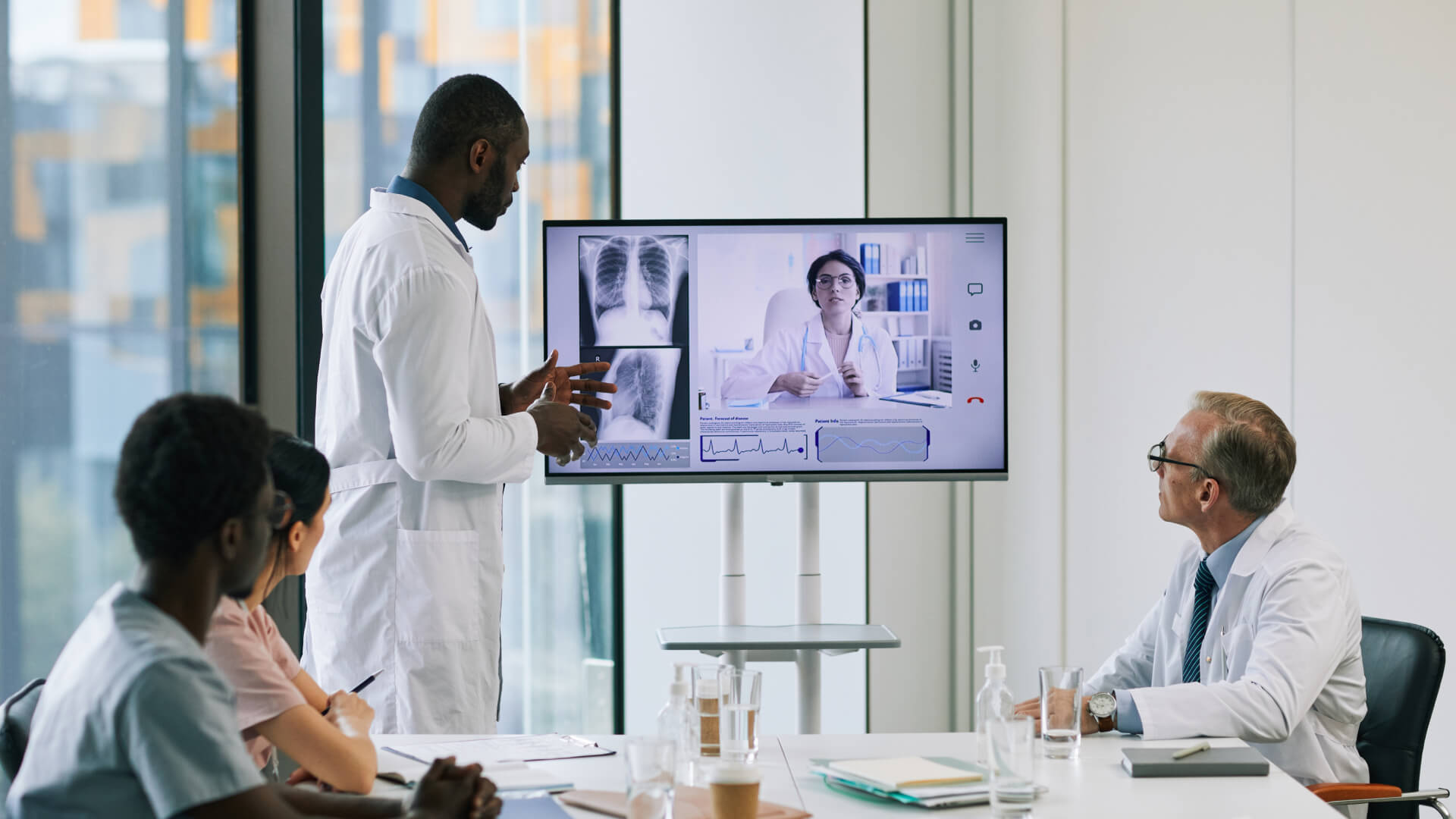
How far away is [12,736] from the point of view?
159 centimetres

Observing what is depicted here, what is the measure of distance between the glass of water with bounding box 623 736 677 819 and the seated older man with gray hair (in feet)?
2.80

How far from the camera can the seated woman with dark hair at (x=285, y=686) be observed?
1652mm

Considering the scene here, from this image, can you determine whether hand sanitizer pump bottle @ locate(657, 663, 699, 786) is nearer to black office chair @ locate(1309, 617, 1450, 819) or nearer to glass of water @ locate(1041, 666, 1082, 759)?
glass of water @ locate(1041, 666, 1082, 759)

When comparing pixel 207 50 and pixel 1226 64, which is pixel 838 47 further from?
pixel 207 50

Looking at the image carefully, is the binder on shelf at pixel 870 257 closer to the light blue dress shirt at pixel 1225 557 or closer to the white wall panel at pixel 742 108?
the light blue dress shirt at pixel 1225 557

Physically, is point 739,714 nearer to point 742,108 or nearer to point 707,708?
point 707,708

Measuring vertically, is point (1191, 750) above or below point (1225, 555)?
below

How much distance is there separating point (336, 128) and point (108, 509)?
3.98 ft

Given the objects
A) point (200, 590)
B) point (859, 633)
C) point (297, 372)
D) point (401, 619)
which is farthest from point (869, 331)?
point (200, 590)

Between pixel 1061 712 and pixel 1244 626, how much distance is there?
20.4 inches

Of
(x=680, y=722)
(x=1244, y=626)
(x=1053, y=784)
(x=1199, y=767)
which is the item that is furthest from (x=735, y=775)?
(x=1244, y=626)

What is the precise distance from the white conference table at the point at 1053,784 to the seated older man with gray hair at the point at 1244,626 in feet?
0.23

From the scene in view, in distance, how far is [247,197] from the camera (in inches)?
128

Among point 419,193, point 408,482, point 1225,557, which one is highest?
point 419,193
